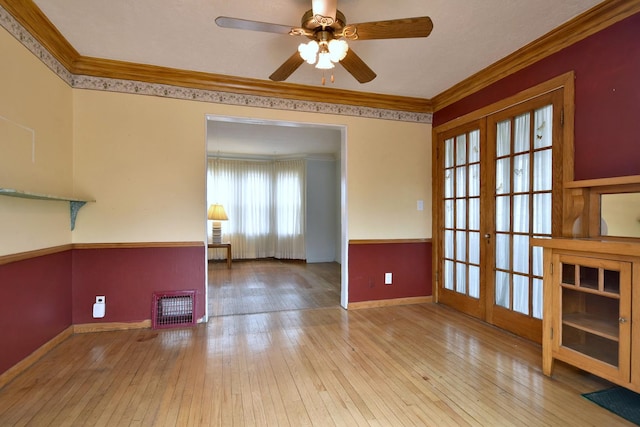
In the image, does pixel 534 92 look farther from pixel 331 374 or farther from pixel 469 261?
pixel 331 374

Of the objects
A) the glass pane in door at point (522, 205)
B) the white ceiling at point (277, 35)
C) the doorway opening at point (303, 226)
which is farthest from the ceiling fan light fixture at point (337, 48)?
the glass pane in door at point (522, 205)

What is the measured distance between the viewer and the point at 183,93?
10.4ft

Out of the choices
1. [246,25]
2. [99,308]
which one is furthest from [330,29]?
[99,308]

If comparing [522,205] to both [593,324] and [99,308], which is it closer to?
[593,324]

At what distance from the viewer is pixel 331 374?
85.7 inches

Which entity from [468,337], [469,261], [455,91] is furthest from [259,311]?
[455,91]

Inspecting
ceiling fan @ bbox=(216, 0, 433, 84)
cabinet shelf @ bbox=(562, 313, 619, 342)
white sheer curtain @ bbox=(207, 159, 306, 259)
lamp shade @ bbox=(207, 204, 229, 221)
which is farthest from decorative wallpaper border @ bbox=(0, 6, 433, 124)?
white sheer curtain @ bbox=(207, 159, 306, 259)

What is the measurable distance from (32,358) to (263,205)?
5.36 meters

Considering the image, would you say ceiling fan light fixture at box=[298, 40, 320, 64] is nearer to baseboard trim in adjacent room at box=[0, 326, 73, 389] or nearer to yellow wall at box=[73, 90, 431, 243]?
yellow wall at box=[73, 90, 431, 243]

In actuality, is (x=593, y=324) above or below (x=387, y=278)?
above

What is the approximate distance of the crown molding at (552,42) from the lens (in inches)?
81.3

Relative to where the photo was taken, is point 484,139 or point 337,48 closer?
point 337,48

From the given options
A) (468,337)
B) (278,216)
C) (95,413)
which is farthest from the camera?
(278,216)

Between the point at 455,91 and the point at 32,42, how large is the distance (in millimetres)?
3878
